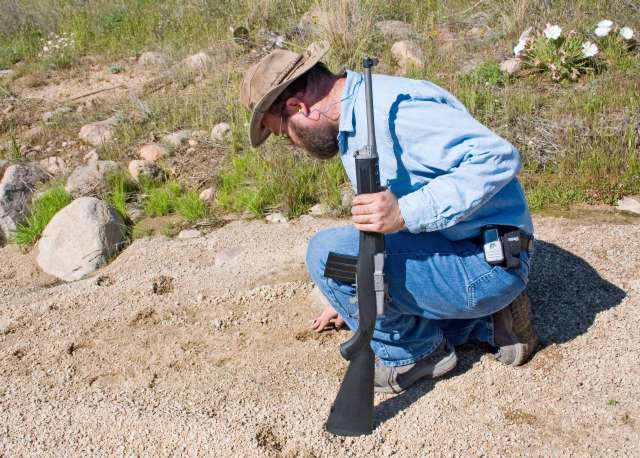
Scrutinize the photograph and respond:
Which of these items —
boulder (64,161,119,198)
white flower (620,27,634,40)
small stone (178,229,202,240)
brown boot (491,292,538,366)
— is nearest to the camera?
brown boot (491,292,538,366)

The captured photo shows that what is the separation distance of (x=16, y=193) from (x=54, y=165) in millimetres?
591

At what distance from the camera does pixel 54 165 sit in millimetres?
5453

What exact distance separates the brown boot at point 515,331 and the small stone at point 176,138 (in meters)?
3.28

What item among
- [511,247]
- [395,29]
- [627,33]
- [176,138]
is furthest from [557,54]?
[511,247]

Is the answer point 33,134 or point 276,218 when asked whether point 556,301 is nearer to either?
point 276,218

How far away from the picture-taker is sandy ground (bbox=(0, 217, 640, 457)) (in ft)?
8.45

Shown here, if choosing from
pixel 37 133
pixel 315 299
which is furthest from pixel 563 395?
pixel 37 133

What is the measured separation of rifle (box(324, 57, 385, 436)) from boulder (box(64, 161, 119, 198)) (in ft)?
9.19

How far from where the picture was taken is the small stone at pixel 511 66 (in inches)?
220

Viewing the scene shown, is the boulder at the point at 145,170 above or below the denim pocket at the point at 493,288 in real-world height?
below

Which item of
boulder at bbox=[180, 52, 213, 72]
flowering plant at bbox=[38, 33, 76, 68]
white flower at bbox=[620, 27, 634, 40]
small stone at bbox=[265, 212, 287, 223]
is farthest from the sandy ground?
flowering plant at bbox=[38, 33, 76, 68]

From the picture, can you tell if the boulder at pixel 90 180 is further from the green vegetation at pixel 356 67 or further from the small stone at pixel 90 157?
the small stone at pixel 90 157

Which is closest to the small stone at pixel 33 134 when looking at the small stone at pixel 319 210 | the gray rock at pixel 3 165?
the gray rock at pixel 3 165

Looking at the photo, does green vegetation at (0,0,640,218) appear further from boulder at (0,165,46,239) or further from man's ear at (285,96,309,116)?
man's ear at (285,96,309,116)
